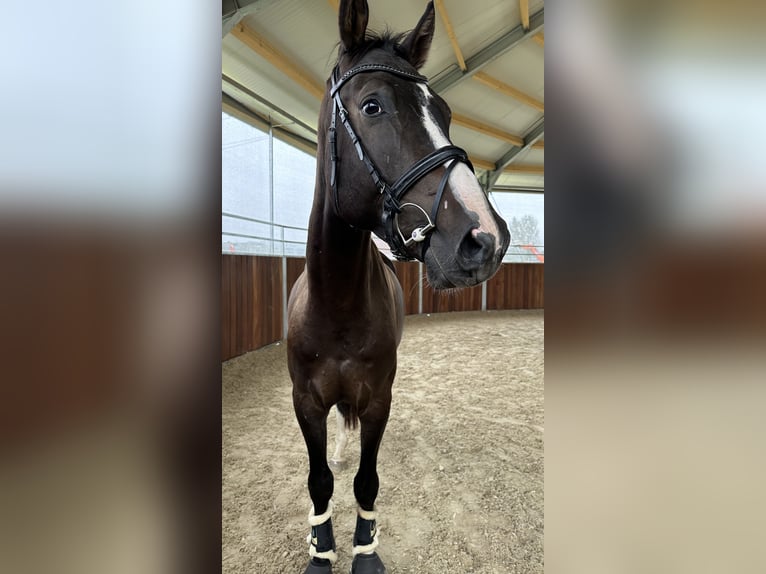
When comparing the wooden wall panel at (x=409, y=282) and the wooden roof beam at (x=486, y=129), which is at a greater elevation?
the wooden roof beam at (x=486, y=129)

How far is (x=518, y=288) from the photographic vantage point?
11.5 m

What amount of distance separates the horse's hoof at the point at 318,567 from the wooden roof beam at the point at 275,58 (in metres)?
3.93

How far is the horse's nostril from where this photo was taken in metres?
0.92

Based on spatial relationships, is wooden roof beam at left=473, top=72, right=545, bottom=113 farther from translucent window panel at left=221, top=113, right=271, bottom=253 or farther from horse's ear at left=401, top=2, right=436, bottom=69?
horse's ear at left=401, top=2, right=436, bottom=69

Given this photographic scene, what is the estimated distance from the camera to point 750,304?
0.33 meters

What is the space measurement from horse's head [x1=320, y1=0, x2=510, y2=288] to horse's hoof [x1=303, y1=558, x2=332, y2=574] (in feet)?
4.48

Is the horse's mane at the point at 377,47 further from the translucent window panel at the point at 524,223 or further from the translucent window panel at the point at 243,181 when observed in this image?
the translucent window panel at the point at 524,223

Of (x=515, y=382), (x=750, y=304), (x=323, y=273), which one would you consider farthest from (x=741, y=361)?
(x=515, y=382)

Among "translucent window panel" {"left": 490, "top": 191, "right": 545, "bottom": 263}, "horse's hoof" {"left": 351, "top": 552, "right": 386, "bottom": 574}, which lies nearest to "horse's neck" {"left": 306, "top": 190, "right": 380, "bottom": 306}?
"horse's hoof" {"left": 351, "top": 552, "right": 386, "bottom": 574}

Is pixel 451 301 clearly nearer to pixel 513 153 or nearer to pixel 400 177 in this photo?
pixel 513 153

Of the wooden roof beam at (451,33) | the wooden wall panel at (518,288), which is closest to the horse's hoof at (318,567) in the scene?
the wooden roof beam at (451,33)

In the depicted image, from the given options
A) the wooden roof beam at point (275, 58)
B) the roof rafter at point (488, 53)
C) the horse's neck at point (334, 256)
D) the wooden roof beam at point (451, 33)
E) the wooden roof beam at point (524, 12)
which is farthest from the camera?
the roof rafter at point (488, 53)

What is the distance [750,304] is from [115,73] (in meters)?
0.55

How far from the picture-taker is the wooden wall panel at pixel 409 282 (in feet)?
30.6
